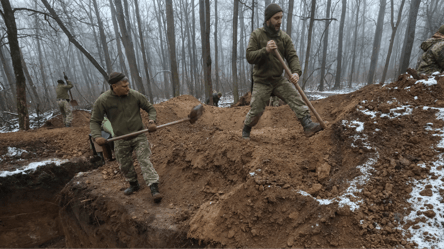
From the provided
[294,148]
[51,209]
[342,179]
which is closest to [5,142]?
[51,209]

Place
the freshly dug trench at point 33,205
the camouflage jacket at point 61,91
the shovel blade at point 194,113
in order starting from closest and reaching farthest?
the shovel blade at point 194,113, the freshly dug trench at point 33,205, the camouflage jacket at point 61,91

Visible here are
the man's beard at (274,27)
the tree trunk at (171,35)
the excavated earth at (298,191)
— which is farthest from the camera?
the tree trunk at (171,35)

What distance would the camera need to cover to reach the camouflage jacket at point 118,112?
314 centimetres

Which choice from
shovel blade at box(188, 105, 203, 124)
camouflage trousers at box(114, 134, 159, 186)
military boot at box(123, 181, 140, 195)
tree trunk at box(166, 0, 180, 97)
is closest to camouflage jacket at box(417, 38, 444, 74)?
shovel blade at box(188, 105, 203, 124)

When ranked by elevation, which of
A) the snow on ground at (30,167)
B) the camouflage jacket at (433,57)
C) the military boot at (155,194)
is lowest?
the snow on ground at (30,167)

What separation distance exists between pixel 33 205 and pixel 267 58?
6481 mm

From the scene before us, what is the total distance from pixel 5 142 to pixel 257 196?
7.21 meters

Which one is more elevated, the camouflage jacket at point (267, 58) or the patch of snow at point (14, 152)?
the camouflage jacket at point (267, 58)

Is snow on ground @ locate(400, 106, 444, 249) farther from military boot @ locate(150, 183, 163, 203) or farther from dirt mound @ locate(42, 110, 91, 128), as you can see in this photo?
dirt mound @ locate(42, 110, 91, 128)

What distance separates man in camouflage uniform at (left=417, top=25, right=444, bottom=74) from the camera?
445 cm

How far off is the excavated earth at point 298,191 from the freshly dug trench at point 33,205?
1563mm

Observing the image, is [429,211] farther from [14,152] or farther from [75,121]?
[75,121]

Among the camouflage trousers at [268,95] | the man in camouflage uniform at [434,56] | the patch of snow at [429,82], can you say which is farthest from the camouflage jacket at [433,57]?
the camouflage trousers at [268,95]

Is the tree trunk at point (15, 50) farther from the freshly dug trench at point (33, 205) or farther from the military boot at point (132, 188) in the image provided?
the military boot at point (132, 188)
